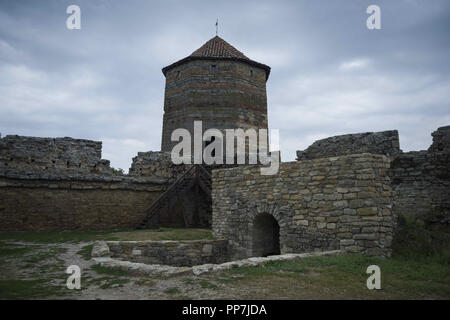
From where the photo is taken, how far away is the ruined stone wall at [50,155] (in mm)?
12340

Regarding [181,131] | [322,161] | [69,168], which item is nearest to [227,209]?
[322,161]

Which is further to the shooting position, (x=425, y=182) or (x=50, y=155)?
(x=50, y=155)

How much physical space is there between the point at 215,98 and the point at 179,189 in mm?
8501

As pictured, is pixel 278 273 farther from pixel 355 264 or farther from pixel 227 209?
pixel 227 209

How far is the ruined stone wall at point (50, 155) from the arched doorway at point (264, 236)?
8143mm

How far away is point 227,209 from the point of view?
10.3m

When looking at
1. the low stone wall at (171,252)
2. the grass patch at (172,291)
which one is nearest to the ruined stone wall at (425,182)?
the low stone wall at (171,252)

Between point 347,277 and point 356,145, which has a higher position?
point 356,145

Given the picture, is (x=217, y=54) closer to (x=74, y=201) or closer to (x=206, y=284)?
(x=74, y=201)

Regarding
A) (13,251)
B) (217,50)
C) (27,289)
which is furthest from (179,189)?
(217,50)

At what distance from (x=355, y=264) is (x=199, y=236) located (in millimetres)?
6044

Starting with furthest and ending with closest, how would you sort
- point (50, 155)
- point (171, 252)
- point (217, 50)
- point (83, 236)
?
point (217, 50)
point (50, 155)
point (83, 236)
point (171, 252)

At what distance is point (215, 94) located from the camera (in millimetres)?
20234

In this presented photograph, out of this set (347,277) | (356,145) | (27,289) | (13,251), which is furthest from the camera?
(356,145)
